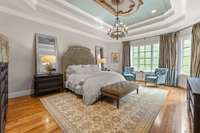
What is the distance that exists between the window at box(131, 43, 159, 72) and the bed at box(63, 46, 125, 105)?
3.21 meters

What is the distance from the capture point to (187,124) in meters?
2.25

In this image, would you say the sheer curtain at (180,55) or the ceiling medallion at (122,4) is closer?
the ceiling medallion at (122,4)

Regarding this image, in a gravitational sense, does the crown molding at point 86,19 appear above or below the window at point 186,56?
above

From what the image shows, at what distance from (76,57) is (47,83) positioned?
1.96 meters

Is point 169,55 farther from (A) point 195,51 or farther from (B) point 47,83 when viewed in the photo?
(B) point 47,83

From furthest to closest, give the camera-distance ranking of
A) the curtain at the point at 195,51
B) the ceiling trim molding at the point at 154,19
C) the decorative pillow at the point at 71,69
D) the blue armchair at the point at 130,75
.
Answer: the blue armchair at the point at 130,75, the decorative pillow at the point at 71,69, the ceiling trim molding at the point at 154,19, the curtain at the point at 195,51

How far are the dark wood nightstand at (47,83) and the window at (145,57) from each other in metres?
5.28

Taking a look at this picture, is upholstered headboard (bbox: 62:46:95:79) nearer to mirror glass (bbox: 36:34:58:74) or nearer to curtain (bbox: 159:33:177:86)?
mirror glass (bbox: 36:34:58:74)

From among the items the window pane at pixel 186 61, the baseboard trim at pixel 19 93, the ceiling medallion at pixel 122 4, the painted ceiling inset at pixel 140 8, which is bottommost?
the baseboard trim at pixel 19 93

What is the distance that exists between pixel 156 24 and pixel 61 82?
206 inches

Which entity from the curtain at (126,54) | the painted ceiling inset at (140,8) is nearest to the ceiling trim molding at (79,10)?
the painted ceiling inset at (140,8)

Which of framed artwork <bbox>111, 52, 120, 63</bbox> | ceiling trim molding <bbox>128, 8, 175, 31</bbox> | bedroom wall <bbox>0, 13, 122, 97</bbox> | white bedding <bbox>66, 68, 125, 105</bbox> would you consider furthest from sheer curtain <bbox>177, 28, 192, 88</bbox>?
bedroom wall <bbox>0, 13, 122, 97</bbox>

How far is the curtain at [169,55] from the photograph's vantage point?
5.55m

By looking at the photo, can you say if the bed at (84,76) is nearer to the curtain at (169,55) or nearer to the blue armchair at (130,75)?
the blue armchair at (130,75)
